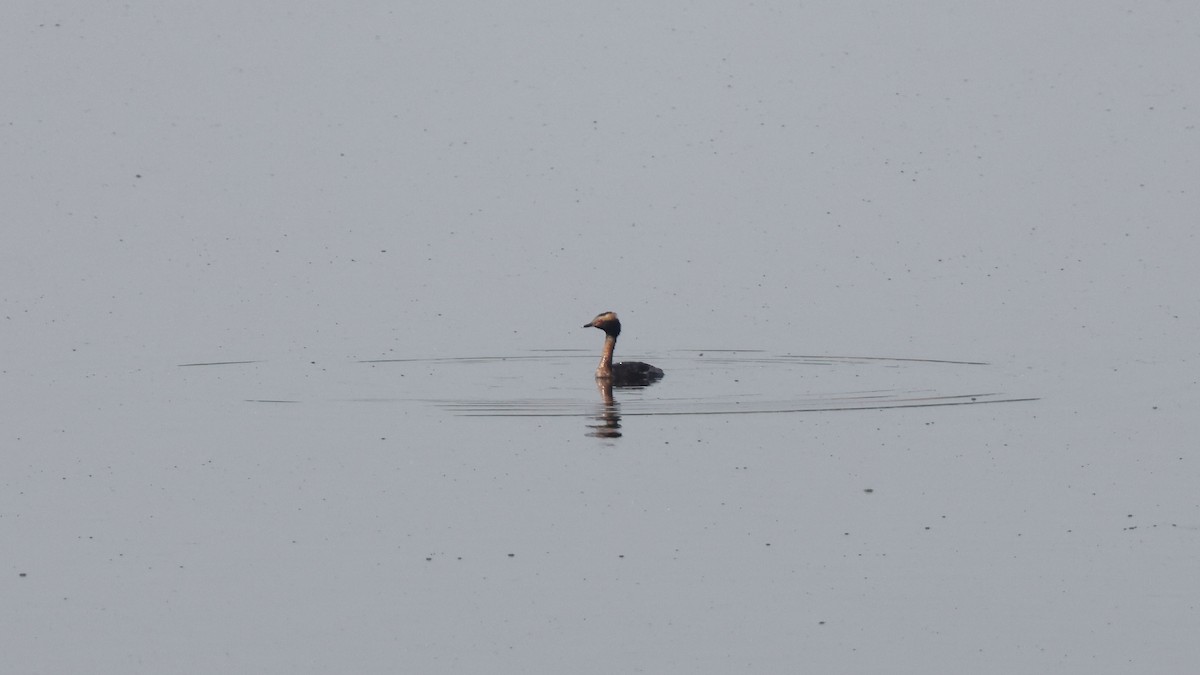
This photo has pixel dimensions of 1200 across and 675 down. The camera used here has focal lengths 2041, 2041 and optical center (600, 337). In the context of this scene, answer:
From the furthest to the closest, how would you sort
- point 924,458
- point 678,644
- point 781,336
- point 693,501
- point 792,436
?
point 781,336, point 792,436, point 924,458, point 693,501, point 678,644

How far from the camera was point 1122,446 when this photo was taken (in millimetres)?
23141

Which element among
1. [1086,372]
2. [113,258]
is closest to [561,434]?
[1086,372]

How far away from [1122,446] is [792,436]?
3.80 meters

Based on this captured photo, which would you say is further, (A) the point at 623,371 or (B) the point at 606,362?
(B) the point at 606,362

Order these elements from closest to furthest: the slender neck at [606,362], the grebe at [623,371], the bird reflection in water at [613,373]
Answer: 1. the bird reflection in water at [613,373]
2. the grebe at [623,371]
3. the slender neck at [606,362]

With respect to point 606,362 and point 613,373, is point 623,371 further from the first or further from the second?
point 606,362

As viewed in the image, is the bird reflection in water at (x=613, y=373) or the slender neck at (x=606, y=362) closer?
the bird reflection in water at (x=613, y=373)

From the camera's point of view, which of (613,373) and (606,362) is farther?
(606,362)

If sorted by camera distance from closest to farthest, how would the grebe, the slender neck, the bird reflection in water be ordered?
the bird reflection in water, the grebe, the slender neck

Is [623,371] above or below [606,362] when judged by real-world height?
below

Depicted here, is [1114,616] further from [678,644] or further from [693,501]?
[693,501]

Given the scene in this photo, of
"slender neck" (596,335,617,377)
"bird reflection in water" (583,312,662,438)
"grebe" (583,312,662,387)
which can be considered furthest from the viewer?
"slender neck" (596,335,617,377)

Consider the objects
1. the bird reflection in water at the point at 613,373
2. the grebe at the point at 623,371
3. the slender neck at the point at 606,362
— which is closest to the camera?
the bird reflection in water at the point at 613,373

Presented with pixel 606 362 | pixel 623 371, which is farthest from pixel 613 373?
pixel 606 362
